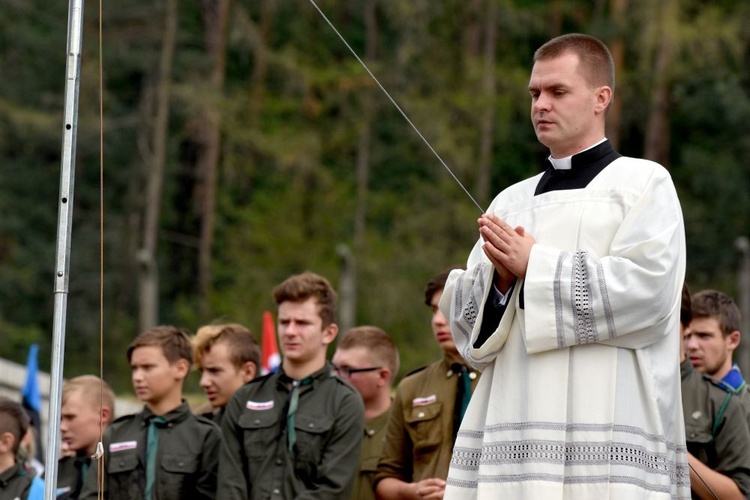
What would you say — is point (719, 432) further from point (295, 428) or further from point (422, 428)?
point (295, 428)

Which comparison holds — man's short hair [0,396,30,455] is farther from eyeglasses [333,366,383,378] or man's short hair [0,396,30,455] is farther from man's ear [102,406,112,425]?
eyeglasses [333,366,383,378]

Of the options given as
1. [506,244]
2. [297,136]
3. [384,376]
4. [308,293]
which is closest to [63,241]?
[506,244]

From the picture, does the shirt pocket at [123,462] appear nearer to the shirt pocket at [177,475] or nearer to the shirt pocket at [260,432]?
the shirt pocket at [177,475]

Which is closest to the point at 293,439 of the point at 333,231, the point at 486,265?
the point at 486,265

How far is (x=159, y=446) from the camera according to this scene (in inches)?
293

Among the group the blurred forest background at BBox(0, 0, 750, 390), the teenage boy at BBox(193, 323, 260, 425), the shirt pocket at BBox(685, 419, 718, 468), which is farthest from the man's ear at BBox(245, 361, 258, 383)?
the blurred forest background at BBox(0, 0, 750, 390)

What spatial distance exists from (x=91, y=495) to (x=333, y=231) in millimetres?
27578

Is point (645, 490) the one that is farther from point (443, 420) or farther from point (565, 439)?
point (443, 420)

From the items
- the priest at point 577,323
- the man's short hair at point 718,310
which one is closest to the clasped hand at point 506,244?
the priest at point 577,323

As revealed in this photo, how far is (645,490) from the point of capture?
4.86 meters

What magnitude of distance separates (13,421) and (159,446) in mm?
789

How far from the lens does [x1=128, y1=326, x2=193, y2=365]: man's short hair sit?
7.82 metres

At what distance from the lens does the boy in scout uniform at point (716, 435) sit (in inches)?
245

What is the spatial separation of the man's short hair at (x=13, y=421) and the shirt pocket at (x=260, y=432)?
4.07 feet
